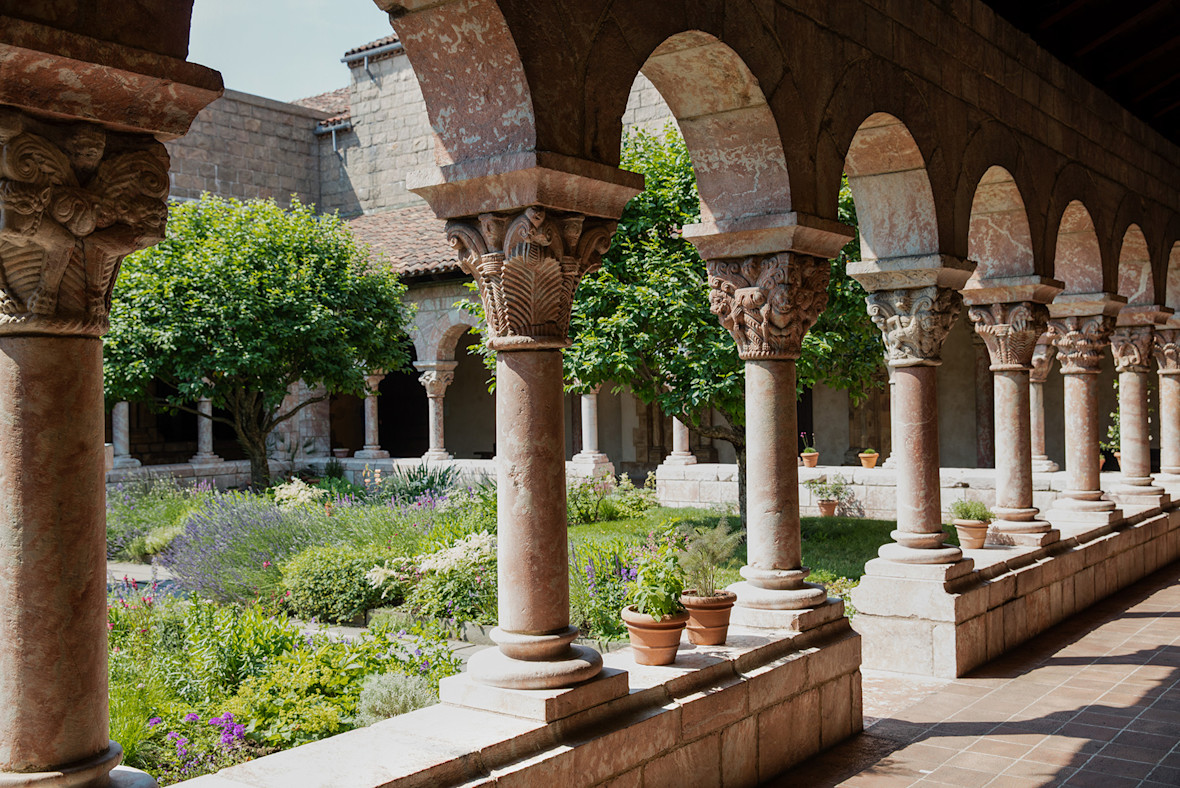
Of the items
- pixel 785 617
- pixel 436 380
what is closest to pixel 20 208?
pixel 785 617

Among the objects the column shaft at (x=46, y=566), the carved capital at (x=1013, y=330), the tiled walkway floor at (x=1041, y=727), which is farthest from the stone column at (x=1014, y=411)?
the column shaft at (x=46, y=566)

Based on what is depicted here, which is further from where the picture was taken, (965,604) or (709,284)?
(965,604)

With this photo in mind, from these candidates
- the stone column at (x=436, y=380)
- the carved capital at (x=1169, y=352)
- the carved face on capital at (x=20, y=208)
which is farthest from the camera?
the stone column at (x=436, y=380)

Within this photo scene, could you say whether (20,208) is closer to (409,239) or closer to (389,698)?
(389,698)

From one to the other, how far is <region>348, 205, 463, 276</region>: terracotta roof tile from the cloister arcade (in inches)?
378

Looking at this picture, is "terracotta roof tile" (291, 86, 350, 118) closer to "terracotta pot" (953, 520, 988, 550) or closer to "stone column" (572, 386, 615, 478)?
"stone column" (572, 386, 615, 478)

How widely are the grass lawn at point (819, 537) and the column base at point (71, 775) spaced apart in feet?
18.5

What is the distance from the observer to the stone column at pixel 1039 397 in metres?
12.1

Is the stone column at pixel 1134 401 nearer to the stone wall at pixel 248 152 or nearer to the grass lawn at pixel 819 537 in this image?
the grass lawn at pixel 819 537

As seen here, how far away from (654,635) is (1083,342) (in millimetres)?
A: 5994

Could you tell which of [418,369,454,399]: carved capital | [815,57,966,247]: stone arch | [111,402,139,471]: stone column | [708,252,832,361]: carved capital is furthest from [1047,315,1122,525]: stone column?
[111,402,139,471]: stone column

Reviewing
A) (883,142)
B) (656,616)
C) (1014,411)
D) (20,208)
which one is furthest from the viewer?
(1014,411)

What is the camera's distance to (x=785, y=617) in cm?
454

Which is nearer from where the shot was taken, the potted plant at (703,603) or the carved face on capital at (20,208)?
the carved face on capital at (20,208)
